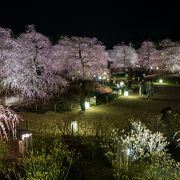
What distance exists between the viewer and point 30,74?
2448 cm

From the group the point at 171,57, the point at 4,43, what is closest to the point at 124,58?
the point at 171,57

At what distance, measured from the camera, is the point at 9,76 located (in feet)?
79.5

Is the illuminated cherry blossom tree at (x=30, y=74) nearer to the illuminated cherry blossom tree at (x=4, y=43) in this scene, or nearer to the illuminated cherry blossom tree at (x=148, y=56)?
the illuminated cherry blossom tree at (x=4, y=43)

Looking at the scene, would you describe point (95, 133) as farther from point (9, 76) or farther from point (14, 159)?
point (9, 76)

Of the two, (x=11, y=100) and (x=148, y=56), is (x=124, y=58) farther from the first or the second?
(x=11, y=100)

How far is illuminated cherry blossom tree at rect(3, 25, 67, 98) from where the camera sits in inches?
958

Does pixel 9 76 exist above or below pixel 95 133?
above

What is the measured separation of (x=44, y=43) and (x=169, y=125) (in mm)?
13849

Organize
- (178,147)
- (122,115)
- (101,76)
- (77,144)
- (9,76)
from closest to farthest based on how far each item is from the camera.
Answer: (77,144) < (178,147) < (122,115) < (9,76) < (101,76)

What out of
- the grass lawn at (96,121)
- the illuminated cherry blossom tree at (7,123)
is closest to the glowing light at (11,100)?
the grass lawn at (96,121)

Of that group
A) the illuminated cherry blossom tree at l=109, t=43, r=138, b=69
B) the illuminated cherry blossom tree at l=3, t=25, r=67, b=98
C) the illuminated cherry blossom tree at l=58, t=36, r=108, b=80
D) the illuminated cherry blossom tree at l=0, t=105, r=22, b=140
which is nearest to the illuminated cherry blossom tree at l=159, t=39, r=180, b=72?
the illuminated cherry blossom tree at l=109, t=43, r=138, b=69

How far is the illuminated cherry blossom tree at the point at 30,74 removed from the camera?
24328mm

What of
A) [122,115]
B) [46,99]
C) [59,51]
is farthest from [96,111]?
[59,51]

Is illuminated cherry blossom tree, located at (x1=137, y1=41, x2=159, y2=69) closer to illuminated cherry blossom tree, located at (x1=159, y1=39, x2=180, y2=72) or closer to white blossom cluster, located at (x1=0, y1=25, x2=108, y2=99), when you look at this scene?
illuminated cherry blossom tree, located at (x1=159, y1=39, x2=180, y2=72)
